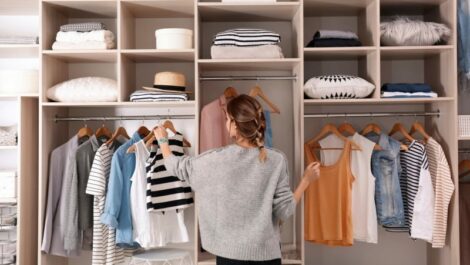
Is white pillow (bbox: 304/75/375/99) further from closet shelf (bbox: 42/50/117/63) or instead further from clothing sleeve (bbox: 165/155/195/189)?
closet shelf (bbox: 42/50/117/63)

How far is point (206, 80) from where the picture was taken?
3.43 m

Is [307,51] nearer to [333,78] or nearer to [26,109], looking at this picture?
[333,78]

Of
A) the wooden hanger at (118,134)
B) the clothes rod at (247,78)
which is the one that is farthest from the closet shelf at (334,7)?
the wooden hanger at (118,134)

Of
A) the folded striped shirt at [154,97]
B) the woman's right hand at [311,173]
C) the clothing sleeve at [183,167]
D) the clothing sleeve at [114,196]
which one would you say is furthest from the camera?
the folded striped shirt at [154,97]

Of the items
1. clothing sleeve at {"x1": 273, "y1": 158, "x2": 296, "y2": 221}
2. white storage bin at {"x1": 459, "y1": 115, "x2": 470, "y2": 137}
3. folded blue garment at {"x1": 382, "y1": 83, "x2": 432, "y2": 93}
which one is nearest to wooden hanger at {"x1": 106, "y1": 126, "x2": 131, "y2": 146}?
clothing sleeve at {"x1": 273, "y1": 158, "x2": 296, "y2": 221}

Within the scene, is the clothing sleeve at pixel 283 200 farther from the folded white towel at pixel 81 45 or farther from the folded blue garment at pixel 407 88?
the folded white towel at pixel 81 45

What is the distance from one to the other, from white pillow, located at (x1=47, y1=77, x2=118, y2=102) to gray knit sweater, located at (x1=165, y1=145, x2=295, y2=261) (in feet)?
3.26

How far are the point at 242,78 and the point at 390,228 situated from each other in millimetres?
1321

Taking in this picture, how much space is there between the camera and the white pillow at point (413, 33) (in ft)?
9.96

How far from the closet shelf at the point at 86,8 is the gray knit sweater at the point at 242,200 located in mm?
1349

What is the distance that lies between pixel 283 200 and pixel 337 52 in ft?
3.78

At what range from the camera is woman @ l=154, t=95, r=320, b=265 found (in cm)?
233

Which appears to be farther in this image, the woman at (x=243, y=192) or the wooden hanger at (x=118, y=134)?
the wooden hanger at (x=118, y=134)

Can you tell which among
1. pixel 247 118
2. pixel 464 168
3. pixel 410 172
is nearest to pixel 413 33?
pixel 410 172
